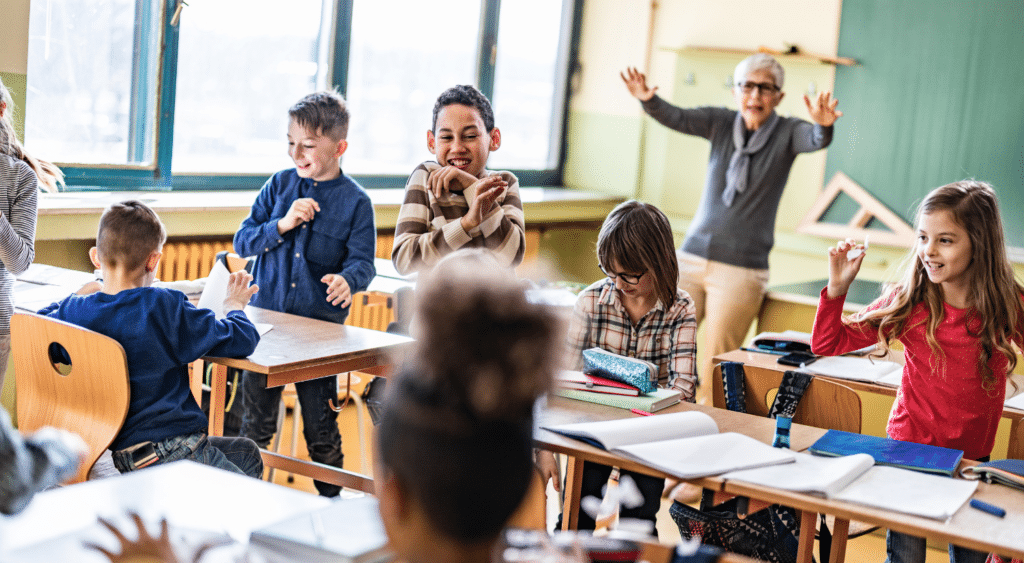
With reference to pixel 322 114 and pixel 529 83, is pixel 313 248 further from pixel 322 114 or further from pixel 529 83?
pixel 529 83

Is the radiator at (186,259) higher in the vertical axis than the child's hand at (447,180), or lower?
lower

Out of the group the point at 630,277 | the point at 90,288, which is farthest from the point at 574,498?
the point at 90,288

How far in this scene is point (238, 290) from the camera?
8.43ft

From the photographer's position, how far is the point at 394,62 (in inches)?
213

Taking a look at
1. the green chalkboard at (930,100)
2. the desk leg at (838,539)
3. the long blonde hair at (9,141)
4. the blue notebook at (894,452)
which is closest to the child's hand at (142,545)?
the blue notebook at (894,452)

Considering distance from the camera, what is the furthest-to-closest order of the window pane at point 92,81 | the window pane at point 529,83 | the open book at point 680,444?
the window pane at point 529,83 → the window pane at point 92,81 → the open book at point 680,444

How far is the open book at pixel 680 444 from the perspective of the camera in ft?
5.88

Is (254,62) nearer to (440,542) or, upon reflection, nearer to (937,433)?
(937,433)

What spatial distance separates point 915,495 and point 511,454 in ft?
3.48

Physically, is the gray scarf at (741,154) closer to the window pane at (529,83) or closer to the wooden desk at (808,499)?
the window pane at (529,83)

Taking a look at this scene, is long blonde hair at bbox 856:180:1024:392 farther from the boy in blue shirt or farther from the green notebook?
the boy in blue shirt

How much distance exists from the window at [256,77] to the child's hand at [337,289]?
157cm

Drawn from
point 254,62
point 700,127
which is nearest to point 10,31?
point 254,62

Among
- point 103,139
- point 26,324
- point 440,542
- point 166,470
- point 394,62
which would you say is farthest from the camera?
point 394,62
